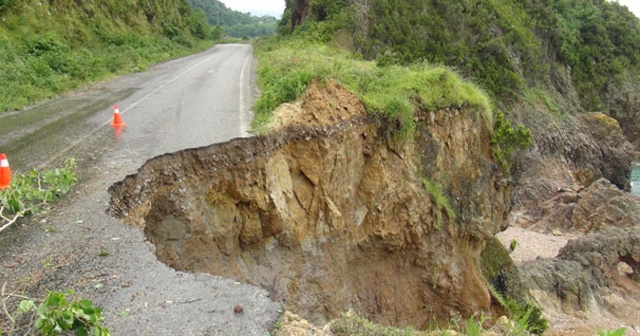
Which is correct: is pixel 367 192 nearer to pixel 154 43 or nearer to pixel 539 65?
pixel 154 43

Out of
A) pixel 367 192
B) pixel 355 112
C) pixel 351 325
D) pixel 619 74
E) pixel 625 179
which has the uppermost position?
pixel 619 74

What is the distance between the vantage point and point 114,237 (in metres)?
5.83

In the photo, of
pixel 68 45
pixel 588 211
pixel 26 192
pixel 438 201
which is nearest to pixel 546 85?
pixel 588 211

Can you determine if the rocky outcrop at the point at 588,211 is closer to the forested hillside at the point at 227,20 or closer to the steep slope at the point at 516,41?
the steep slope at the point at 516,41

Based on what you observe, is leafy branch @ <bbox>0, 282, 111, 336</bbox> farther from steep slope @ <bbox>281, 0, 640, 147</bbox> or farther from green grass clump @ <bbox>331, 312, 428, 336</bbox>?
steep slope @ <bbox>281, 0, 640, 147</bbox>

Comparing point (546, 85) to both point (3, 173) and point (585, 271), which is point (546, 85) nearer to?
point (585, 271)

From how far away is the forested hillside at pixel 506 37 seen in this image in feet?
89.1

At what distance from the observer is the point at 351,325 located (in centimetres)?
471

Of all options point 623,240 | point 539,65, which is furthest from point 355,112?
point 539,65

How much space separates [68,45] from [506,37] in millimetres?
27275

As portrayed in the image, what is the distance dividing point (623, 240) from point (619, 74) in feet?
97.3

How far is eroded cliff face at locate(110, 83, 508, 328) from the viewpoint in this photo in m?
8.00

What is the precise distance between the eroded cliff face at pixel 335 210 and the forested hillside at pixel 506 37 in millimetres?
6522

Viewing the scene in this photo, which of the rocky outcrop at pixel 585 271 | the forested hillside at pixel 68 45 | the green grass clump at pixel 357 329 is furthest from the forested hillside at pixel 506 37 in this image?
the green grass clump at pixel 357 329
